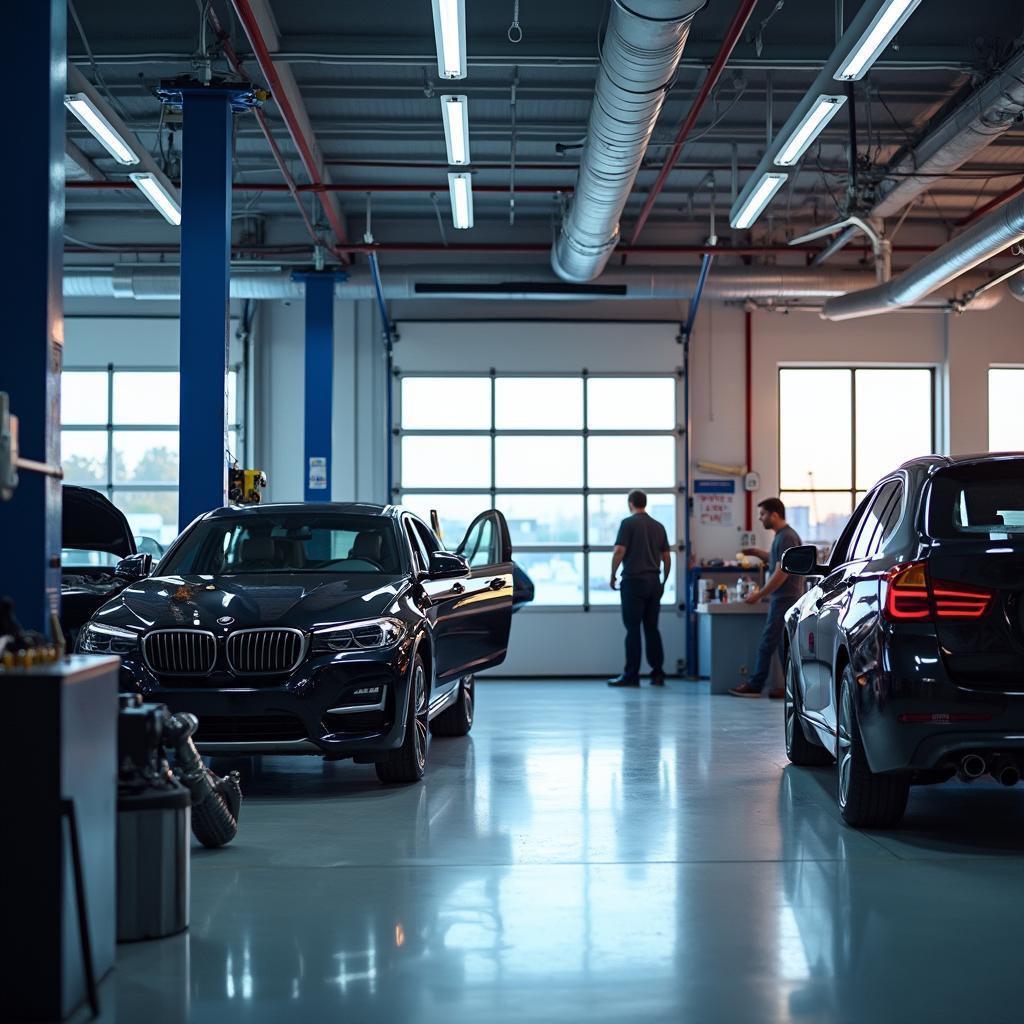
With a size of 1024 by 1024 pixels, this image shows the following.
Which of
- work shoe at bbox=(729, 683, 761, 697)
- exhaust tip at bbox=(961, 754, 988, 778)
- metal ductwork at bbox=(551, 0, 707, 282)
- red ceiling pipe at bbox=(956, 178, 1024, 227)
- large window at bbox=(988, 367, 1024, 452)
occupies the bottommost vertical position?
work shoe at bbox=(729, 683, 761, 697)

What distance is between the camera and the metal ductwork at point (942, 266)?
39.0 feet

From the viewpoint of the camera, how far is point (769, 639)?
13.5m

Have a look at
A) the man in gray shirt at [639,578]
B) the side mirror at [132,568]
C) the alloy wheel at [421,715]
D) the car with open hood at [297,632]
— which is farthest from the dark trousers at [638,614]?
the side mirror at [132,568]

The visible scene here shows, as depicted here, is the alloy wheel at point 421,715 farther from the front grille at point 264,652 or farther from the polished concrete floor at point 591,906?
the front grille at point 264,652

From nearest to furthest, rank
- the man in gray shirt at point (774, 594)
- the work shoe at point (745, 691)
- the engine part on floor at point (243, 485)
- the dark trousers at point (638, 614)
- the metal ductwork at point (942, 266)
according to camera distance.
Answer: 1. the engine part on floor at point (243, 485)
2. the metal ductwork at point (942, 266)
3. the man in gray shirt at point (774, 594)
4. the work shoe at point (745, 691)
5. the dark trousers at point (638, 614)

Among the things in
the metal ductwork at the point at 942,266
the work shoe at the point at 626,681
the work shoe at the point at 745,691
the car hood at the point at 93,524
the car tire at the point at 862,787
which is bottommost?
the work shoe at the point at 626,681

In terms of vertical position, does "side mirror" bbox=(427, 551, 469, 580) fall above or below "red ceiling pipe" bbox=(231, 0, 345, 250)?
below

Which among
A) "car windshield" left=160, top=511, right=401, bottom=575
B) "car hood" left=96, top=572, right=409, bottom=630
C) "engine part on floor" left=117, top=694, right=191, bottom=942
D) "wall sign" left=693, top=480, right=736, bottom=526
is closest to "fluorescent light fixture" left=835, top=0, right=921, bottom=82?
"car windshield" left=160, top=511, right=401, bottom=575

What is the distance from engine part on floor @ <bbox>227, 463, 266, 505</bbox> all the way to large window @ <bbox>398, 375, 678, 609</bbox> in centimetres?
602

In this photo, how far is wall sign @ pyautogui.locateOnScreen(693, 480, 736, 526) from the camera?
17.1 metres

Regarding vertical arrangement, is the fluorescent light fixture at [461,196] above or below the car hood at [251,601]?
above

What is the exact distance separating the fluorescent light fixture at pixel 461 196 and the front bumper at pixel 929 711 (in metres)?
7.13

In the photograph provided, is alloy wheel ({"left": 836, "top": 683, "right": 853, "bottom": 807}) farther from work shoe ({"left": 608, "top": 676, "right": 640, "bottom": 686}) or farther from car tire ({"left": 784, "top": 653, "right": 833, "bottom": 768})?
work shoe ({"left": 608, "top": 676, "right": 640, "bottom": 686})

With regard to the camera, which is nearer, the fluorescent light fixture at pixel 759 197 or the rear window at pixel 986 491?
the rear window at pixel 986 491
